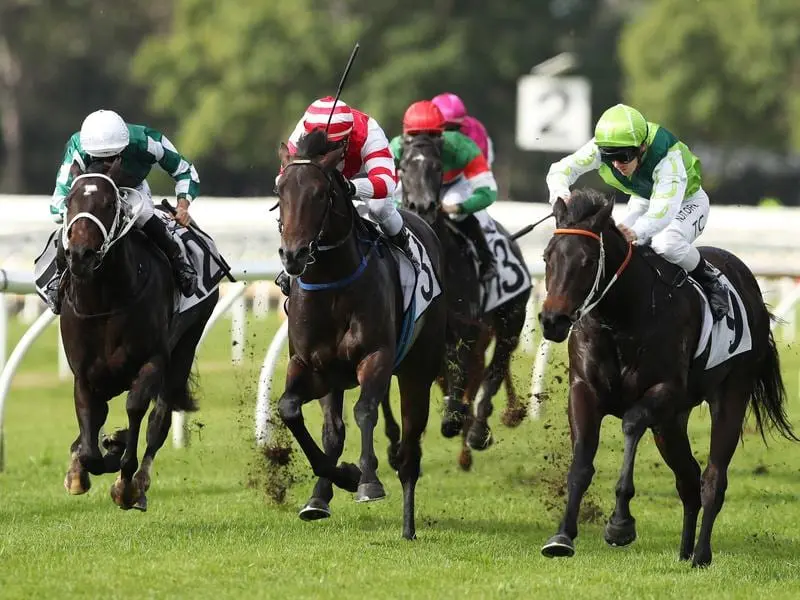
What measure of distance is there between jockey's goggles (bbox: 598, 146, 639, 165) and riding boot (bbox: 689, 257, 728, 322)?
0.52 meters

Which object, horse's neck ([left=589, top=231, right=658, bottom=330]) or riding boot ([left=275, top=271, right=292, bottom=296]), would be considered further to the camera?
riding boot ([left=275, top=271, right=292, bottom=296])

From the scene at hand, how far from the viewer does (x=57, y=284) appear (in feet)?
22.8

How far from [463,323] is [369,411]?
8.16ft

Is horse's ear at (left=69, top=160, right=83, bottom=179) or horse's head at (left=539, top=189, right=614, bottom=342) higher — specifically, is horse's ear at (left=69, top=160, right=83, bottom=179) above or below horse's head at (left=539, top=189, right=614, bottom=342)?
above

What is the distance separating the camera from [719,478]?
21.4ft

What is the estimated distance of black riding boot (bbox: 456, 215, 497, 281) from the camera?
9.19 m

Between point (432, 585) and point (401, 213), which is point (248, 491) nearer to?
point (401, 213)

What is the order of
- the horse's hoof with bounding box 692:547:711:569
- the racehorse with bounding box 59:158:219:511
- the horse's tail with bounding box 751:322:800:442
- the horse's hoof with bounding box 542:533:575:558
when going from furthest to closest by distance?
the horse's tail with bounding box 751:322:800:442
the racehorse with bounding box 59:158:219:511
the horse's hoof with bounding box 692:547:711:569
the horse's hoof with bounding box 542:533:575:558

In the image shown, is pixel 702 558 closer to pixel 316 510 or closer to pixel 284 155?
pixel 316 510

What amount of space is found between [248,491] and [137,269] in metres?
1.67

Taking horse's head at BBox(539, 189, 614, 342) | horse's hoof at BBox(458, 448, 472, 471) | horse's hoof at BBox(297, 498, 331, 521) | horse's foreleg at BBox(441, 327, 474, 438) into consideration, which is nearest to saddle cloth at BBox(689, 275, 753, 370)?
horse's head at BBox(539, 189, 614, 342)

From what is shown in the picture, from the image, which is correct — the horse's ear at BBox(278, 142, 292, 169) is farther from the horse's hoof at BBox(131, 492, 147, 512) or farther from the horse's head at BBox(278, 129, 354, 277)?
the horse's hoof at BBox(131, 492, 147, 512)

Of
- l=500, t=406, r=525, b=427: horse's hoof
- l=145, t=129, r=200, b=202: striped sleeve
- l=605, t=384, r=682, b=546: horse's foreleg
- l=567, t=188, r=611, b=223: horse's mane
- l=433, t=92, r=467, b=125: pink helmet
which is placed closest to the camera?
l=567, t=188, r=611, b=223: horse's mane

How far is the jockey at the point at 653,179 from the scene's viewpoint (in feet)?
21.1
